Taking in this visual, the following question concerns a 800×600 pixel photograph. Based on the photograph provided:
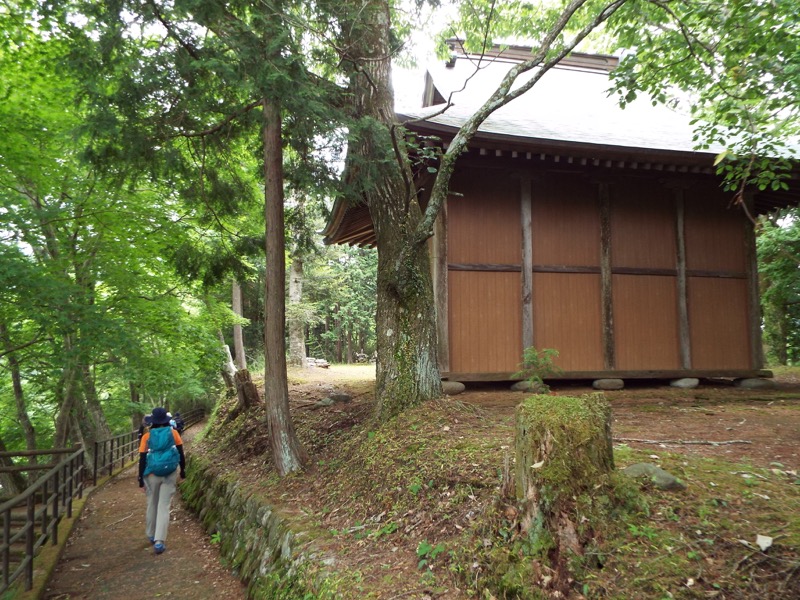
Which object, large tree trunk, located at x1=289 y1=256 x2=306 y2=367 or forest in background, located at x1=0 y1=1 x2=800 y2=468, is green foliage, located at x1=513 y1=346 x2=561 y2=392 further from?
large tree trunk, located at x1=289 y1=256 x2=306 y2=367

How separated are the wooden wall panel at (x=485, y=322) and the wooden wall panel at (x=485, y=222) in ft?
1.05

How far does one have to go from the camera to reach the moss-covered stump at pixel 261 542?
14.2ft

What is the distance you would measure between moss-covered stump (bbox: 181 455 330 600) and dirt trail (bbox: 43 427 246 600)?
227 mm

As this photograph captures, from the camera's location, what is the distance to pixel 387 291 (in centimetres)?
656

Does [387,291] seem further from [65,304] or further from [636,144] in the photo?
[636,144]

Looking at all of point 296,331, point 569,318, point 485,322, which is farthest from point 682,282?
point 296,331

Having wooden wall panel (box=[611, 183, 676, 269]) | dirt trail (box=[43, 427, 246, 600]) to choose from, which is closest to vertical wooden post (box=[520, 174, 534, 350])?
wooden wall panel (box=[611, 183, 676, 269])

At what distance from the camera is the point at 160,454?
22.0 ft

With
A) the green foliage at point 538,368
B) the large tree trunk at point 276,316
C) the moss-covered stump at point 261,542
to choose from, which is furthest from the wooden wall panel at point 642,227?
the moss-covered stump at point 261,542

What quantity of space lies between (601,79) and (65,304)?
15.7 m

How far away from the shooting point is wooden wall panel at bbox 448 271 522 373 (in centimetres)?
861

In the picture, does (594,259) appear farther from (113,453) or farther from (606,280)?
(113,453)

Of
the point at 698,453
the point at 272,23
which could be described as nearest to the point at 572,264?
the point at 698,453

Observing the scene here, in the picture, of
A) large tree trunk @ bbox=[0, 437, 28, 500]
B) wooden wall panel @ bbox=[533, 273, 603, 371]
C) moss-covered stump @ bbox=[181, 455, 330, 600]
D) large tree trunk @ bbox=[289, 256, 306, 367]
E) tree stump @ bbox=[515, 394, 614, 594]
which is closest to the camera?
tree stump @ bbox=[515, 394, 614, 594]
